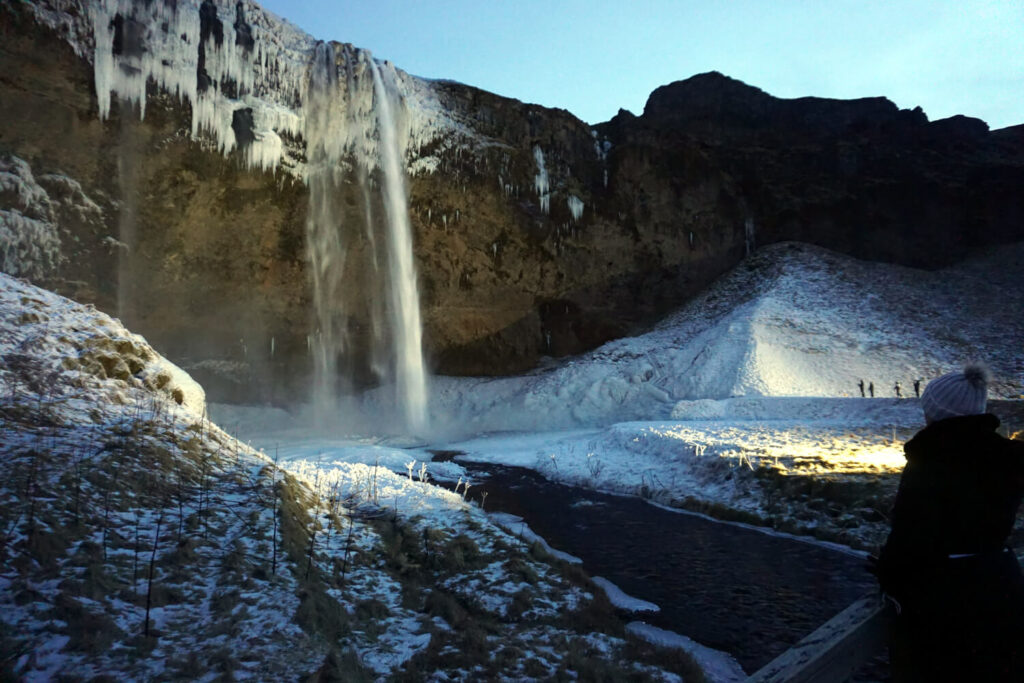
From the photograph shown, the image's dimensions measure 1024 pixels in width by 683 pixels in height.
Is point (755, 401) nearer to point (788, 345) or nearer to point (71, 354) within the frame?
point (788, 345)

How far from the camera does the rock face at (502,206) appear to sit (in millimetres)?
21688

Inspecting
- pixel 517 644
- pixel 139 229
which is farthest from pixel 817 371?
pixel 139 229

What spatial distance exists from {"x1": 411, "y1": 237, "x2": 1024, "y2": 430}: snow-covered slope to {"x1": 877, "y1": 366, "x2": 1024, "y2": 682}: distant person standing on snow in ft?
63.3

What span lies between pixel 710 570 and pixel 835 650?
604 centimetres

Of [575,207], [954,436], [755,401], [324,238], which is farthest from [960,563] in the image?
[575,207]

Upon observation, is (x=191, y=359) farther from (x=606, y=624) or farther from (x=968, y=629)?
(x=968, y=629)

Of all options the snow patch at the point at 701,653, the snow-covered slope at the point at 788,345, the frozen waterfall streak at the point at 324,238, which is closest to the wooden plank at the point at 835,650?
the snow patch at the point at 701,653

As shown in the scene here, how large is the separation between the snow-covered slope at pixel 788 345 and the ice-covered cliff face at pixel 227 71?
45.6 ft

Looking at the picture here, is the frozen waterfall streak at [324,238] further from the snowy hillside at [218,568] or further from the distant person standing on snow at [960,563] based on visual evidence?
the distant person standing on snow at [960,563]

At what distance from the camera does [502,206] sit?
3077 cm

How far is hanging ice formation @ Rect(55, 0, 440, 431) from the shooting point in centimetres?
2031

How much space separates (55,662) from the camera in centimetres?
337

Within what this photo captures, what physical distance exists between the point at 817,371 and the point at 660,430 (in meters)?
11.2

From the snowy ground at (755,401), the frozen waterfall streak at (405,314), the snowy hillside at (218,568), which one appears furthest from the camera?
the frozen waterfall streak at (405,314)
